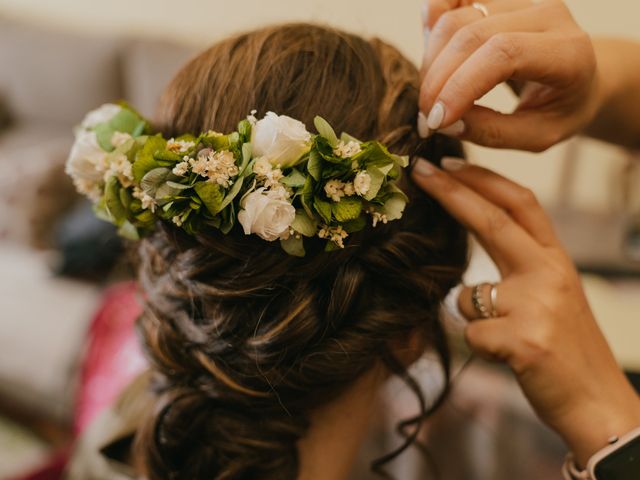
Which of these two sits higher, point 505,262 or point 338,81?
point 338,81

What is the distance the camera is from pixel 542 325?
0.78m

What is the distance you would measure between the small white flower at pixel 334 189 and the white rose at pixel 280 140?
43mm

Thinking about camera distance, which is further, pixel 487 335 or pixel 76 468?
pixel 76 468

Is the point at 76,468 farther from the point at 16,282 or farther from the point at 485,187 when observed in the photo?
the point at 16,282

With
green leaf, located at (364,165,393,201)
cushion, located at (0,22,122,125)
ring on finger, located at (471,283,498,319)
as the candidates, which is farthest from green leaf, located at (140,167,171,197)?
cushion, located at (0,22,122,125)

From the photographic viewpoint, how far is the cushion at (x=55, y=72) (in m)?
2.80

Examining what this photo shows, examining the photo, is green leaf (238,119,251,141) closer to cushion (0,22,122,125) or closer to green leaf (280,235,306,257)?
green leaf (280,235,306,257)

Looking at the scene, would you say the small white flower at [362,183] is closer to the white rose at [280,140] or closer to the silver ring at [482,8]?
the white rose at [280,140]

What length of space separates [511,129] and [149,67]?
87.0 inches

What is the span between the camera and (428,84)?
722 millimetres

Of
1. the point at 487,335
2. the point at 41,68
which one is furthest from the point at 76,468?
the point at 41,68

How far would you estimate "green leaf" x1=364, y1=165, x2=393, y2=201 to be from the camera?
0.63 metres

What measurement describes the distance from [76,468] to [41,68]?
8.06 ft

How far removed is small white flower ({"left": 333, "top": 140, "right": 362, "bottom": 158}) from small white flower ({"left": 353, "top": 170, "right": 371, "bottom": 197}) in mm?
24
